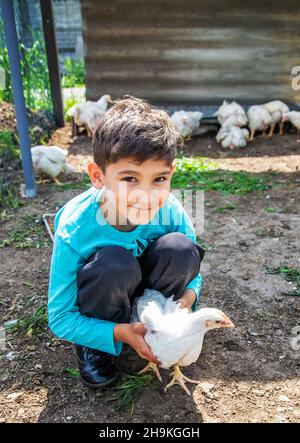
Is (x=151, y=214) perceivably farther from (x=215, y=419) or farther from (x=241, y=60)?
(x=241, y=60)

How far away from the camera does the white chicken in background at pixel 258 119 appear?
4.78 metres

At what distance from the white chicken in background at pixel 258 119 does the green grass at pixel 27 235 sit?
2.69 m

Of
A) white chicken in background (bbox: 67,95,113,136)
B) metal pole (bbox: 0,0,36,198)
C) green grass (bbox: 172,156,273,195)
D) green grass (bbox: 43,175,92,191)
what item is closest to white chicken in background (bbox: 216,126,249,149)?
green grass (bbox: 172,156,273,195)

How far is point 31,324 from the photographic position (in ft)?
6.59

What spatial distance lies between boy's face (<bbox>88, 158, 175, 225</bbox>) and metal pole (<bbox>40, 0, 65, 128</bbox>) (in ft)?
12.4

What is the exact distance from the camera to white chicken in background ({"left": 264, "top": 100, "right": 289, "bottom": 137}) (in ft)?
16.0

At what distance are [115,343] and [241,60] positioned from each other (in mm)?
4414

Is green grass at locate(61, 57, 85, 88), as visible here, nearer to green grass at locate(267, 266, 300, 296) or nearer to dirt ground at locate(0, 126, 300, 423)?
dirt ground at locate(0, 126, 300, 423)

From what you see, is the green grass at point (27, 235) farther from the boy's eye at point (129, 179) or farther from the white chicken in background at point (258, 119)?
the white chicken in background at point (258, 119)

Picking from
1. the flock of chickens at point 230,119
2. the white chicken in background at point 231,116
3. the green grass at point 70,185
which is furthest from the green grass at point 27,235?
the white chicken in background at point 231,116

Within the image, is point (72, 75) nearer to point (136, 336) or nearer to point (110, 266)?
point (110, 266)

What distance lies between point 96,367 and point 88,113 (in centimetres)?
356

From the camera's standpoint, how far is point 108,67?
17.1 feet

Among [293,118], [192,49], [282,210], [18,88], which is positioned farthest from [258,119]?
[18,88]
